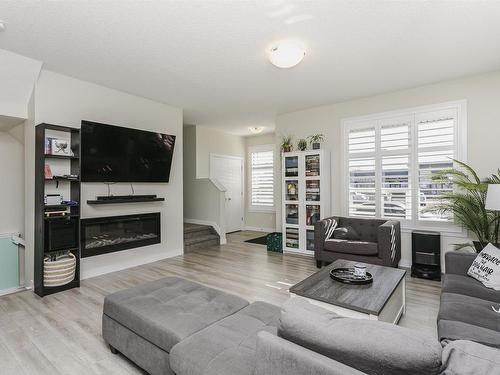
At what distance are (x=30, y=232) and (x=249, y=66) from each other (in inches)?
139

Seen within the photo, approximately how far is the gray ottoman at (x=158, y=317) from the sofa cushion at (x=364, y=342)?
790mm

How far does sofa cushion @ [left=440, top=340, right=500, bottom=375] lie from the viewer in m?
0.81

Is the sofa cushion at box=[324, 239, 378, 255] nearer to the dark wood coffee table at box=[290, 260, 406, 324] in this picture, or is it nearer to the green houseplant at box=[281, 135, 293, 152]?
the dark wood coffee table at box=[290, 260, 406, 324]

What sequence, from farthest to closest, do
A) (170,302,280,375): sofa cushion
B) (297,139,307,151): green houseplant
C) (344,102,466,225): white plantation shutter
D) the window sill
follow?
the window sill → (297,139,307,151): green houseplant → (344,102,466,225): white plantation shutter → (170,302,280,375): sofa cushion

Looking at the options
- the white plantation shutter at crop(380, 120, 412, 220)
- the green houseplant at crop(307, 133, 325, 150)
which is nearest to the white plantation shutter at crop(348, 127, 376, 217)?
the white plantation shutter at crop(380, 120, 412, 220)

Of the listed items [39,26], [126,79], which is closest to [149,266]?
[126,79]

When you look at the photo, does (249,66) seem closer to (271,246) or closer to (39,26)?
(39,26)

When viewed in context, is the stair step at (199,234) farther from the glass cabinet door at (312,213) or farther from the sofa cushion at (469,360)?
the sofa cushion at (469,360)

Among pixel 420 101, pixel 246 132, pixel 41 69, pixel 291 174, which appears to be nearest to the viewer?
pixel 41 69

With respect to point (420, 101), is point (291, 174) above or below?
below

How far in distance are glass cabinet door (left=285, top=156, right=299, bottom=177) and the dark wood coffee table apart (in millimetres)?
2680

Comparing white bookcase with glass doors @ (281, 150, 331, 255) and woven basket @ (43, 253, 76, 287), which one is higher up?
white bookcase with glass doors @ (281, 150, 331, 255)

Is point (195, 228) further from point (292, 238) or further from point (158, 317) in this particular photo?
point (158, 317)

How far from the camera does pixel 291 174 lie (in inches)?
204
